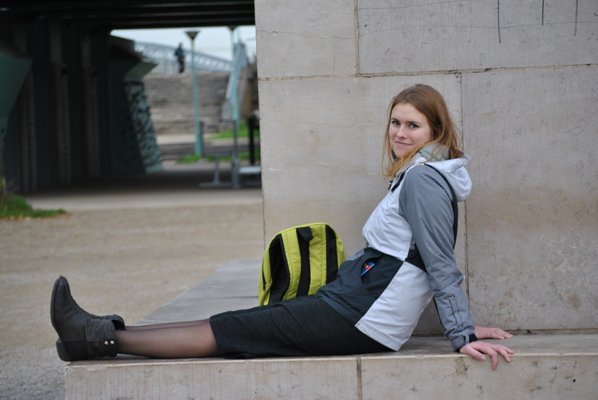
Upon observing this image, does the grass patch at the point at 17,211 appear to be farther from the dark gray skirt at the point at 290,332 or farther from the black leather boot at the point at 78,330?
the dark gray skirt at the point at 290,332

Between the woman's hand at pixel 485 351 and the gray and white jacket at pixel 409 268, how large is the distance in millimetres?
30

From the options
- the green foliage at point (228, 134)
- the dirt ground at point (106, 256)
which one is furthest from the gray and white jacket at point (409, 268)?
the green foliage at point (228, 134)

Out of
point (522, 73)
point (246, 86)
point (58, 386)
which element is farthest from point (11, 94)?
point (246, 86)

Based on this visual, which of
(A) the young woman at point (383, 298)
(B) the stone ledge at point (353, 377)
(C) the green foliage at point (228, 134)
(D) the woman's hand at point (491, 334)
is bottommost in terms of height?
(C) the green foliage at point (228, 134)

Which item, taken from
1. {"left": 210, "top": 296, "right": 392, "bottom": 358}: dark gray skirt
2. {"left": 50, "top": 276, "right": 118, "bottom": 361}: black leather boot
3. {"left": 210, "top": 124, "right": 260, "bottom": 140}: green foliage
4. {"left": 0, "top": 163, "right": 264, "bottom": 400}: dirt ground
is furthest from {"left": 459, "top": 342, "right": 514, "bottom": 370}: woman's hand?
{"left": 210, "top": 124, "right": 260, "bottom": 140}: green foliage

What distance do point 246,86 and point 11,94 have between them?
23.4m

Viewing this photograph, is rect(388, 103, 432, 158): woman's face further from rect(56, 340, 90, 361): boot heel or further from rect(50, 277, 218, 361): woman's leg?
rect(56, 340, 90, 361): boot heel

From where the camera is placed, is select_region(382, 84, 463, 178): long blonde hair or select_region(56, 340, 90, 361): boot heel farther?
select_region(56, 340, 90, 361): boot heel

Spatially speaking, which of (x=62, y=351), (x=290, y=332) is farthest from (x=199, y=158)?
(x=290, y=332)

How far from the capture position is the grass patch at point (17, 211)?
14.9 metres

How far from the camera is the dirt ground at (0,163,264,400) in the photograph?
6543 millimetres

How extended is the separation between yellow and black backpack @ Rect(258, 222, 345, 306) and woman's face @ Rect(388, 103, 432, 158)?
61 centimetres

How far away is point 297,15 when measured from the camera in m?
4.85

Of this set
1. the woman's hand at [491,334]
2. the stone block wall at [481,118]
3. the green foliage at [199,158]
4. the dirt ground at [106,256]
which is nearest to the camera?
the woman's hand at [491,334]
